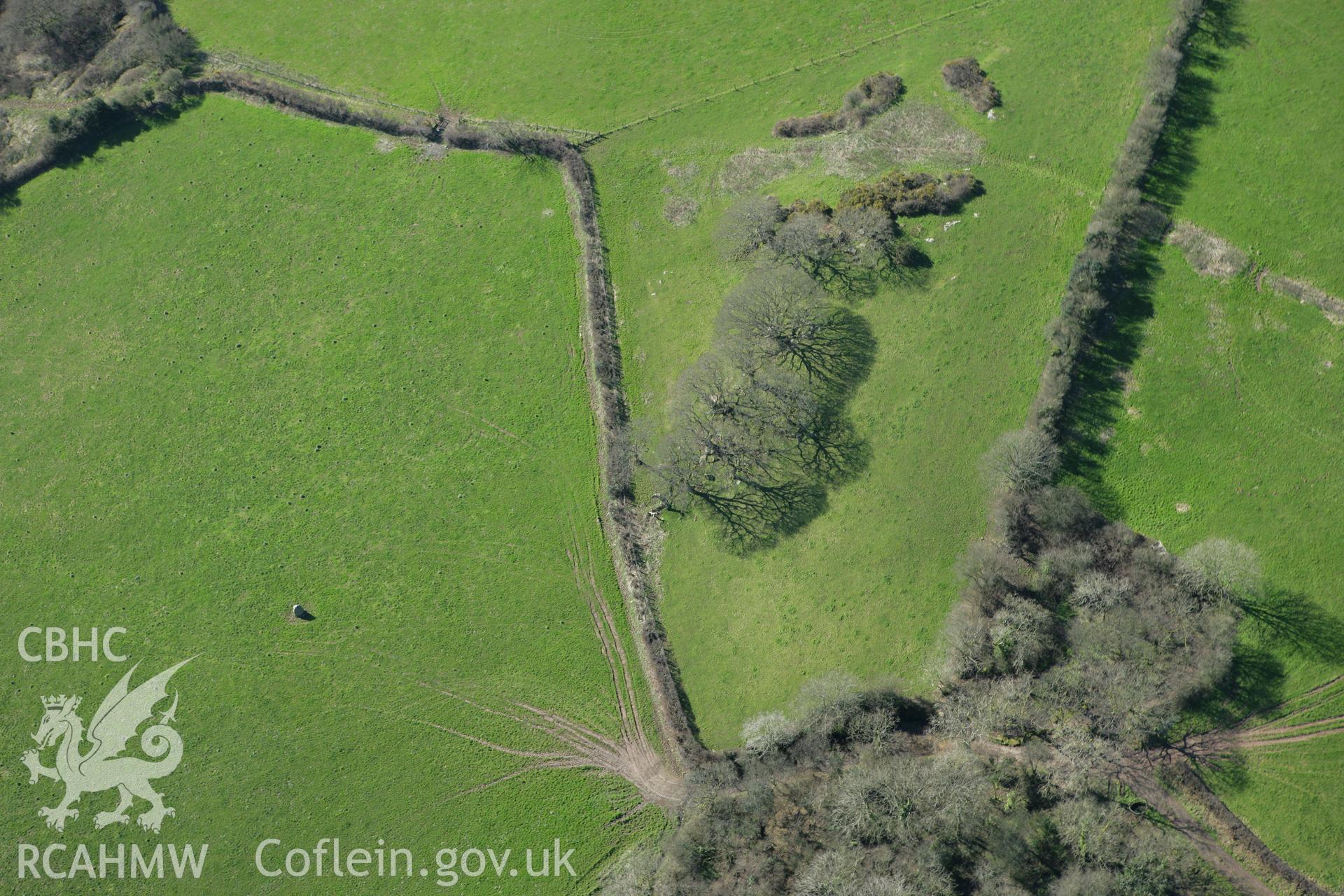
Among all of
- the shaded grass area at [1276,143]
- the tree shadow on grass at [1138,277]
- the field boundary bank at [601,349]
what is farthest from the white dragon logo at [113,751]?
the shaded grass area at [1276,143]

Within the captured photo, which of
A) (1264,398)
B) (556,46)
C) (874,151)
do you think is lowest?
(1264,398)

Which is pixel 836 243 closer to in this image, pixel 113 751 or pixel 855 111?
pixel 855 111

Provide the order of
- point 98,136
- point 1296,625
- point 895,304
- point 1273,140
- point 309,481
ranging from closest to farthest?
point 1296,625, point 895,304, point 309,481, point 1273,140, point 98,136

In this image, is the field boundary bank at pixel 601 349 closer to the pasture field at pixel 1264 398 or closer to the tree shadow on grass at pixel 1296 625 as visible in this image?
the pasture field at pixel 1264 398

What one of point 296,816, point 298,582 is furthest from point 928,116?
point 296,816

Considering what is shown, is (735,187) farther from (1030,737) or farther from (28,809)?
(28,809)

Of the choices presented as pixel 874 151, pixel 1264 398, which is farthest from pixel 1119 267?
pixel 874 151
